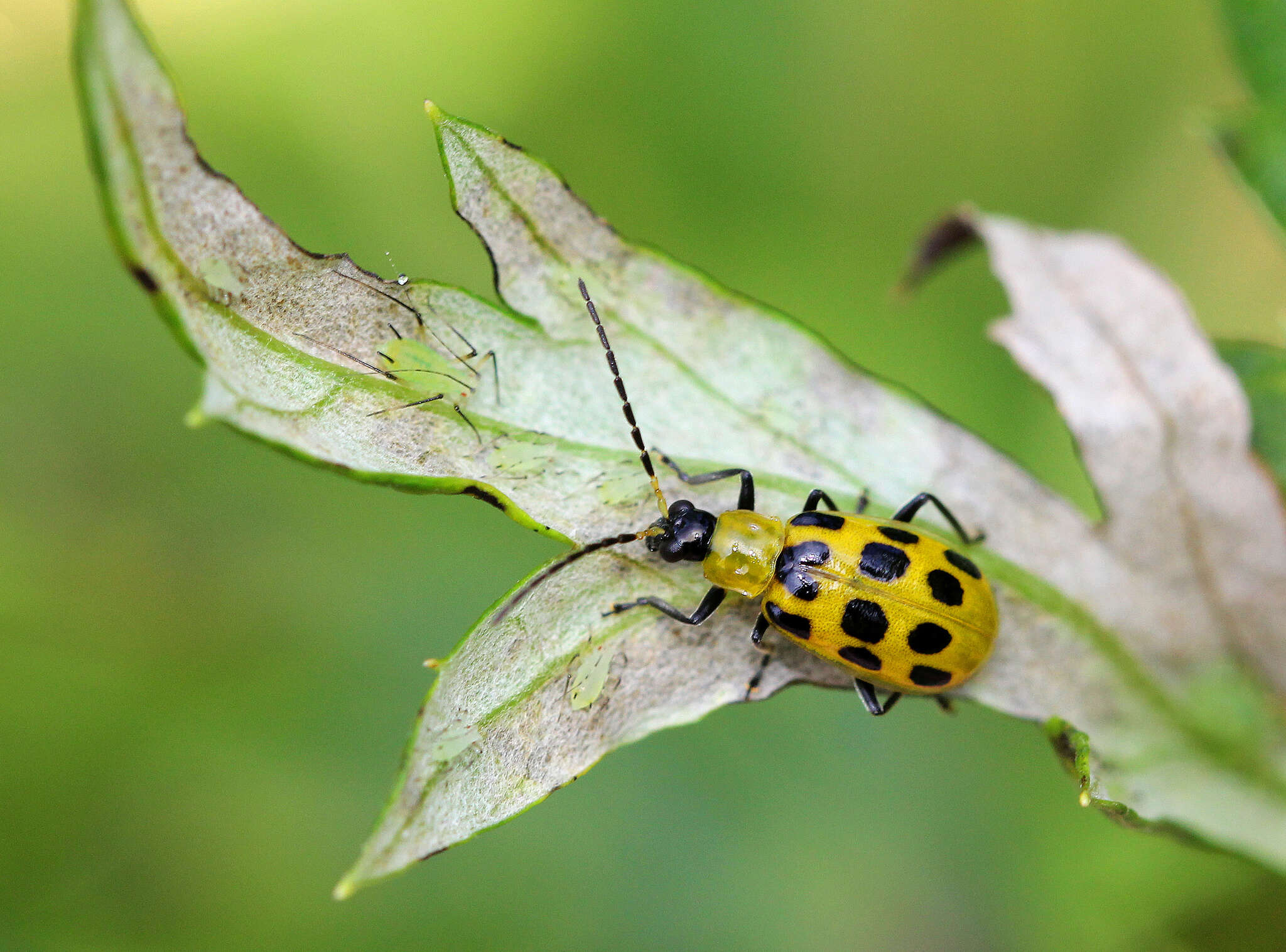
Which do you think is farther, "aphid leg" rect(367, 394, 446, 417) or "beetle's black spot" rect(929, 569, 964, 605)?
"beetle's black spot" rect(929, 569, 964, 605)

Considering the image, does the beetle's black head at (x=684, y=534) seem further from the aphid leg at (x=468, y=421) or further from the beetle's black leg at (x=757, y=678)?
the aphid leg at (x=468, y=421)

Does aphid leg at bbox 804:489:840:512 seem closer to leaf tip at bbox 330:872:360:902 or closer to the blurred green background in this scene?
leaf tip at bbox 330:872:360:902

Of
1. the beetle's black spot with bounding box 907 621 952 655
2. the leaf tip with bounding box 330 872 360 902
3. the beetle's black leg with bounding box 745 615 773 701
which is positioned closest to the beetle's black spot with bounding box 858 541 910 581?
the beetle's black spot with bounding box 907 621 952 655

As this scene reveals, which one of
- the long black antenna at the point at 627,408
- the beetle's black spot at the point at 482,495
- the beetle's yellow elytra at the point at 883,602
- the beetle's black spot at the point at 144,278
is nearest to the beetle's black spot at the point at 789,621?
the beetle's yellow elytra at the point at 883,602

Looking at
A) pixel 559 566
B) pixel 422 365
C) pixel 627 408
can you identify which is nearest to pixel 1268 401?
pixel 627 408

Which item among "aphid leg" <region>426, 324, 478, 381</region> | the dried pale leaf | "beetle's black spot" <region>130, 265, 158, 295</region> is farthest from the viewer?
"aphid leg" <region>426, 324, 478, 381</region>

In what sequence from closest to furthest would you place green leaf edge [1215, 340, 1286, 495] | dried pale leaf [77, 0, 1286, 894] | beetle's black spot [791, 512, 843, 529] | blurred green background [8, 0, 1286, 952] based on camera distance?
dried pale leaf [77, 0, 1286, 894], green leaf edge [1215, 340, 1286, 495], beetle's black spot [791, 512, 843, 529], blurred green background [8, 0, 1286, 952]

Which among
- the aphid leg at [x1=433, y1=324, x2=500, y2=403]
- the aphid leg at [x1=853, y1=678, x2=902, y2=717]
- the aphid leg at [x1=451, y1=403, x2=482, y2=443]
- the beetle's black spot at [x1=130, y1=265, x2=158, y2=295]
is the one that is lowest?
the aphid leg at [x1=853, y1=678, x2=902, y2=717]

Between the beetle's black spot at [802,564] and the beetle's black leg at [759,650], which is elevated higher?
the beetle's black leg at [759,650]

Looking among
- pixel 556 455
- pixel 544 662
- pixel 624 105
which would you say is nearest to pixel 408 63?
pixel 624 105
